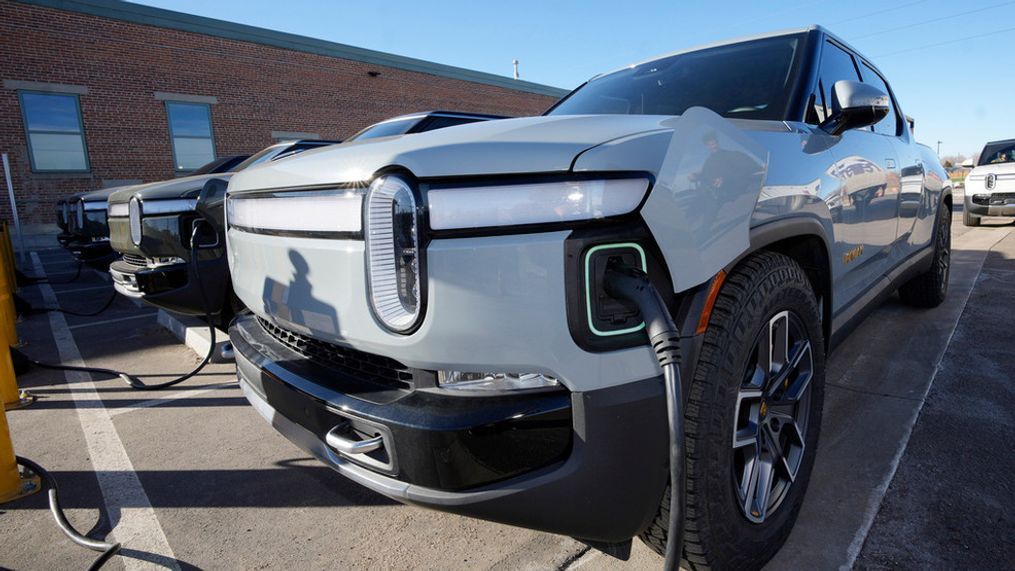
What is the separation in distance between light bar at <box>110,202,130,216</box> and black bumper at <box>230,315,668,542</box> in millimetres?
3615

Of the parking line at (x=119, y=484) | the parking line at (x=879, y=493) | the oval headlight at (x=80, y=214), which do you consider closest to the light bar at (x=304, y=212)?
the parking line at (x=119, y=484)

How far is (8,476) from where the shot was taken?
221 cm

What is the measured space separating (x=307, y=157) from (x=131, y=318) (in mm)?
5201

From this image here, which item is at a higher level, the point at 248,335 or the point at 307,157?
the point at 307,157

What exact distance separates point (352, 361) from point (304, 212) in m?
0.44

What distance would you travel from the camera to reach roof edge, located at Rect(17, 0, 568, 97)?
1412 centimetres

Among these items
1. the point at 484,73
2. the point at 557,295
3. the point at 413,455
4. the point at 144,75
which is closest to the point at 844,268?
the point at 557,295

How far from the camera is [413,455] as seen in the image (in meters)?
1.17

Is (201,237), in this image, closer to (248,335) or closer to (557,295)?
(248,335)

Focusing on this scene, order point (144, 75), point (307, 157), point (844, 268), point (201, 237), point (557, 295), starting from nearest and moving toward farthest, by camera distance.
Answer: point (557, 295)
point (307, 157)
point (844, 268)
point (201, 237)
point (144, 75)

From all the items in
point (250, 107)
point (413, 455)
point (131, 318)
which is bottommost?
point (131, 318)

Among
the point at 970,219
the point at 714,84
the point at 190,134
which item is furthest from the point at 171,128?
the point at 970,219

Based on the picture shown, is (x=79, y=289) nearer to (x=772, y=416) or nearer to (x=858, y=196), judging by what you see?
(x=772, y=416)

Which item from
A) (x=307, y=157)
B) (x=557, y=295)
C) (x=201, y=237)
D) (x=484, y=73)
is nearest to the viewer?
(x=557, y=295)
